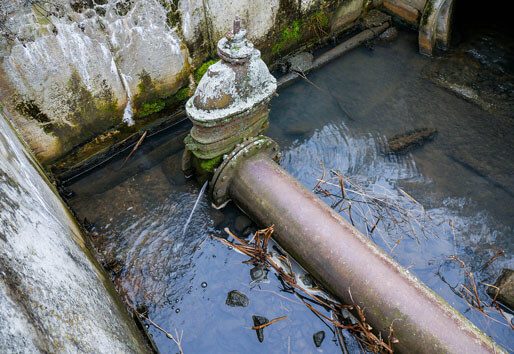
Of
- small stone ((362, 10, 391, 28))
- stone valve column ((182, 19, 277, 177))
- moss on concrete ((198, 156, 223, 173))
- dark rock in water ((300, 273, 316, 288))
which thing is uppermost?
stone valve column ((182, 19, 277, 177))

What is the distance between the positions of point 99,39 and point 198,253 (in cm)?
230

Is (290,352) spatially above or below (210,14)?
below

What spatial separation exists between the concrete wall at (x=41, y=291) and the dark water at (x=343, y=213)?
1581 millimetres

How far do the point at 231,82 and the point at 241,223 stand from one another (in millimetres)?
1461

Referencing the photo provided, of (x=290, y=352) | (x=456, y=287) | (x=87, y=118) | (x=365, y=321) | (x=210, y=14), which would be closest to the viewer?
(x=365, y=321)

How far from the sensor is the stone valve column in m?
3.52

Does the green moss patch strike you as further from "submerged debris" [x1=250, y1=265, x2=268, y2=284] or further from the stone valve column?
"submerged debris" [x1=250, y1=265, x2=268, y2=284]

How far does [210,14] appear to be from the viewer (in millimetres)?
4703

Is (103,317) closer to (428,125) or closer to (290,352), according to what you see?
(290,352)

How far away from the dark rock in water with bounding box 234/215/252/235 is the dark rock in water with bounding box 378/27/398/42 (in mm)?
4015

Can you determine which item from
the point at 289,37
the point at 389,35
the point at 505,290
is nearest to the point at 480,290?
the point at 505,290

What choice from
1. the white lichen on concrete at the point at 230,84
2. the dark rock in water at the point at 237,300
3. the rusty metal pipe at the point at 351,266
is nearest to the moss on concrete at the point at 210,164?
the rusty metal pipe at the point at 351,266

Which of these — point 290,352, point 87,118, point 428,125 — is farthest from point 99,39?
point 428,125

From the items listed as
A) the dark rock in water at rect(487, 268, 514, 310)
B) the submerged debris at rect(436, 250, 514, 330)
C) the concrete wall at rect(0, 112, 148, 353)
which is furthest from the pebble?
the dark rock in water at rect(487, 268, 514, 310)
